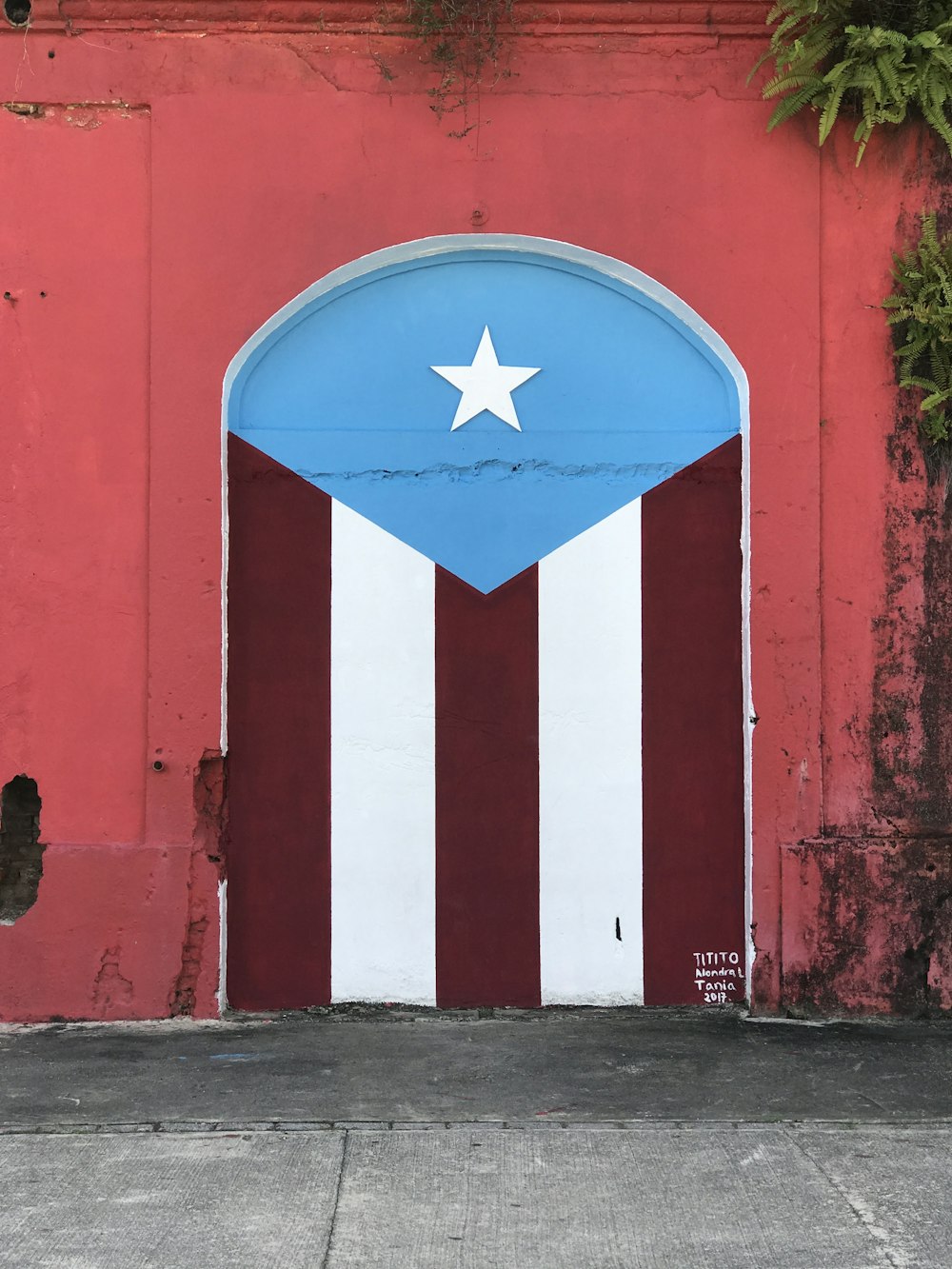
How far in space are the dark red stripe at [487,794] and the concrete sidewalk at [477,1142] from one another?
0.79 ft

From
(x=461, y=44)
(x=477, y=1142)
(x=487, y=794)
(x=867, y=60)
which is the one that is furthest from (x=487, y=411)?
(x=477, y=1142)

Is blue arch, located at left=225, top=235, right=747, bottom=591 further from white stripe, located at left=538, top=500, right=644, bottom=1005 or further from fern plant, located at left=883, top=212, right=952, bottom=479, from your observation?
fern plant, located at left=883, top=212, right=952, bottom=479

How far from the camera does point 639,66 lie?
5484 millimetres

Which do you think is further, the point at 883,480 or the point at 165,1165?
the point at 883,480

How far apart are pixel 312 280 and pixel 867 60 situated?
8.45 feet

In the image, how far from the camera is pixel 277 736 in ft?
18.2

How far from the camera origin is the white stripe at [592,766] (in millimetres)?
5543

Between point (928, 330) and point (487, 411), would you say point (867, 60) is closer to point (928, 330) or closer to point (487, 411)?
point (928, 330)

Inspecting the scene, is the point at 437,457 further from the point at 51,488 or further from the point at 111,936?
the point at 111,936

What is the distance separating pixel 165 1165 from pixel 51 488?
2.96 metres

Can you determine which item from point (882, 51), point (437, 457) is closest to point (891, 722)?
point (437, 457)

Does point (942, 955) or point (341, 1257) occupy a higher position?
point (942, 955)

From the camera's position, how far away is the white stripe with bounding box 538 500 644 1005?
554 centimetres

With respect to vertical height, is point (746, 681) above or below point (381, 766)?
above
